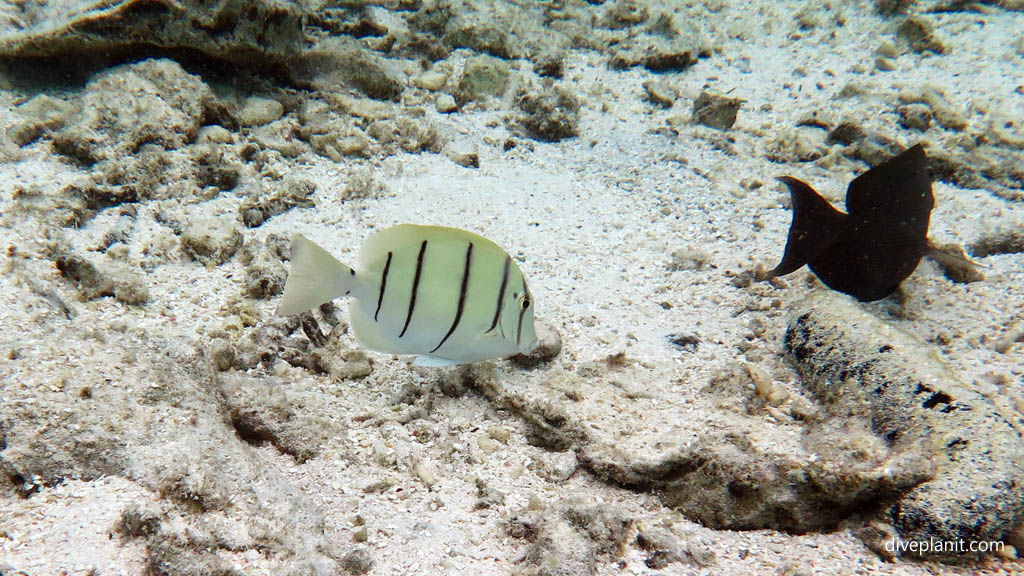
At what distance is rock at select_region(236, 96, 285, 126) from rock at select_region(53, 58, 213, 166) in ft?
0.91

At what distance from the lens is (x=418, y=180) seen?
4.06 metres

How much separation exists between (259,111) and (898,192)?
4.32m

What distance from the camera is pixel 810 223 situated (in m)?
3.11

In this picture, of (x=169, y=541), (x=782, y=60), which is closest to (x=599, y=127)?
(x=782, y=60)

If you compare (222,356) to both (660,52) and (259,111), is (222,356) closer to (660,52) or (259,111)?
(259,111)

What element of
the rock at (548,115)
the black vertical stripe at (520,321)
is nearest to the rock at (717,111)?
the rock at (548,115)

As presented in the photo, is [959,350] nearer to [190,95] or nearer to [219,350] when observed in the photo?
[219,350]

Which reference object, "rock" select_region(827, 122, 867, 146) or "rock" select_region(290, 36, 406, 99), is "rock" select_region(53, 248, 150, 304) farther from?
"rock" select_region(827, 122, 867, 146)

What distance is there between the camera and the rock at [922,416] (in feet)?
6.21

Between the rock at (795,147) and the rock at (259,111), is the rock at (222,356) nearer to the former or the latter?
the rock at (259,111)

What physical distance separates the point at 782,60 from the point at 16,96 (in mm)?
6888

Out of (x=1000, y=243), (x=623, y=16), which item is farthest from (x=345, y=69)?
(x=1000, y=243)

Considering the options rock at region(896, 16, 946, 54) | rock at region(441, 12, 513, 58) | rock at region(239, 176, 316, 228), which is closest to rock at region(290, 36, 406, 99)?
rock at region(441, 12, 513, 58)

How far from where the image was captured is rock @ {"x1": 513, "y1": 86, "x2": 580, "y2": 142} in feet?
15.5
